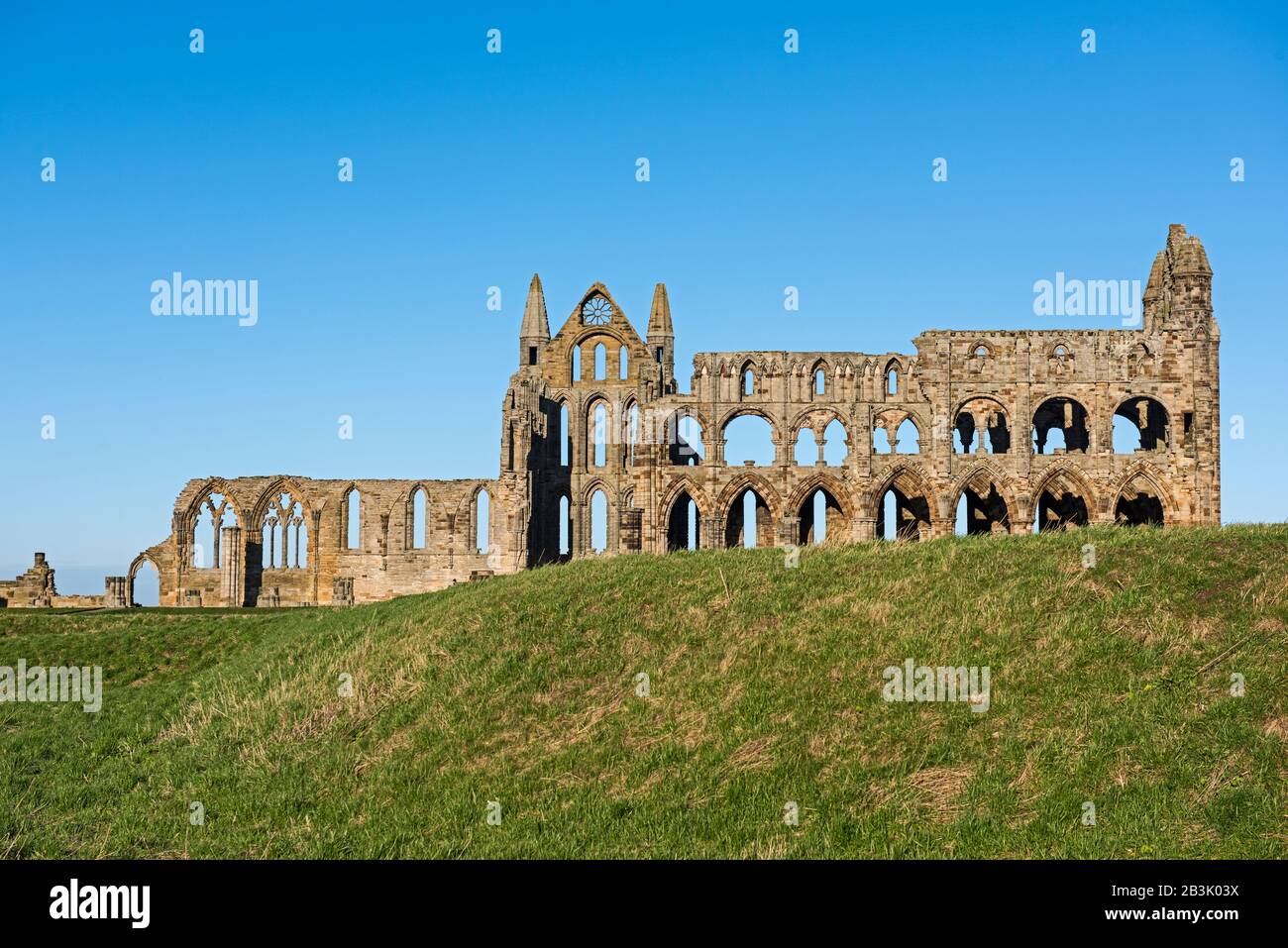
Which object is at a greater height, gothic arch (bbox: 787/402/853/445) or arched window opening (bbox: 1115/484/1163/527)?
gothic arch (bbox: 787/402/853/445)

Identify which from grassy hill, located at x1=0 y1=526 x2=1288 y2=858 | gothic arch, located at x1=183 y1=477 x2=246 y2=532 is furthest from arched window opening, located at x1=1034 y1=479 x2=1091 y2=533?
gothic arch, located at x1=183 y1=477 x2=246 y2=532

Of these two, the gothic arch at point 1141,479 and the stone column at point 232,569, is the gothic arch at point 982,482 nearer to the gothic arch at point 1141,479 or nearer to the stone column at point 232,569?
the gothic arch at point 1141,479

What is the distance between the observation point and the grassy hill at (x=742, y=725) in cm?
1575

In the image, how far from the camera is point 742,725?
18344mm

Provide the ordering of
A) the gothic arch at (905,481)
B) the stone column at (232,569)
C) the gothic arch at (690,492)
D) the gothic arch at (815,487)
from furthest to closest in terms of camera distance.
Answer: the stone column at (232,569), the gothic arch at (690,492), the gothic arch at (815,487), the gothic arch at (905,481)

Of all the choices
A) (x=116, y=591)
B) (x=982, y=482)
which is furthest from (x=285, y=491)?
(x=982, y=482)

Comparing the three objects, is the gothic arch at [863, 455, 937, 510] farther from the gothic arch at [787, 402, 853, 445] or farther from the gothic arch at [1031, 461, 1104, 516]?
the gothic arch at [1031, 461, 1104, 516]

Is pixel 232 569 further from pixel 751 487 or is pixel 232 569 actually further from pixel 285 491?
pixel 751 487

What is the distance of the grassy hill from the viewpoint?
15.8 m

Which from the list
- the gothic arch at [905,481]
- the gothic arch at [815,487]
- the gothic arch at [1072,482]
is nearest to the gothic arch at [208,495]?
the gothic arch at [815,487]

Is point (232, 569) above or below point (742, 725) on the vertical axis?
above

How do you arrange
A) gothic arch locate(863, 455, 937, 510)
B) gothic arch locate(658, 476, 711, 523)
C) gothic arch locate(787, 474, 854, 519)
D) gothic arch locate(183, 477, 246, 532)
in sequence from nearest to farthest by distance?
gothic arch locate(863, 455, 937, 510)
gothic arch locate(787, 474, 854, 519)
gothic arch locate(658, 476, 711, 523)
gothic arch locate(183, 477, 246, 532)
